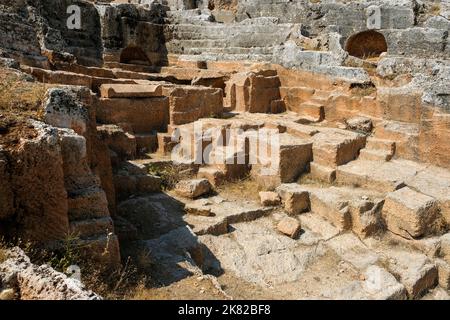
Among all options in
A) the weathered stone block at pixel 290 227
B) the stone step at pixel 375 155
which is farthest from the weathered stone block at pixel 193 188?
the stone step at pixel 375 155

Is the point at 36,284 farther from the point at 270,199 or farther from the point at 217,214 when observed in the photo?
the point at 270,199

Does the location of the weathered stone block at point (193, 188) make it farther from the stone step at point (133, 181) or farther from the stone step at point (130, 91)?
the stone step at point (130, 91)

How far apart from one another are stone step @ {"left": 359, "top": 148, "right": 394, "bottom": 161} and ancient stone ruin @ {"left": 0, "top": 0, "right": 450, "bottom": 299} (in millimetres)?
24

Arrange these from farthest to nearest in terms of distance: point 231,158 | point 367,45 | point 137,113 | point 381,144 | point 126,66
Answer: point 367,45 → point 126,66 → point 137,113 → point 381,144 → point 231,158

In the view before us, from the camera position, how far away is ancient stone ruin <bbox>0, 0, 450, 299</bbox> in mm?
3727

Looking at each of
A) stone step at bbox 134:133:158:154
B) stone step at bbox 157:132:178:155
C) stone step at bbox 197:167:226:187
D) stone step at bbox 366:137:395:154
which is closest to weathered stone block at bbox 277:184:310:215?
stone step at bbox 197:167:226:187

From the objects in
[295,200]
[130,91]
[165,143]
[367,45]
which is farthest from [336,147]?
[367,45]

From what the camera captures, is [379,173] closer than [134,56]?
Yes

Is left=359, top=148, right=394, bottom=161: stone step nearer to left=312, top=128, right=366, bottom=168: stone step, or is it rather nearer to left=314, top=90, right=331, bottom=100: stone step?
left=312, top=128, right=366, bottom=168: stone step

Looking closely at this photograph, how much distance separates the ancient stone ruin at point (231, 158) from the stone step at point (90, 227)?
1cm

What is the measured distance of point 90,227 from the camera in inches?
148

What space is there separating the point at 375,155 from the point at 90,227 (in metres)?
4.85

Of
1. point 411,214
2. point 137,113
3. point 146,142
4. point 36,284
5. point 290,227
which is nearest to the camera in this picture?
point 36,284

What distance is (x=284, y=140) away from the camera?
23.2 feet
